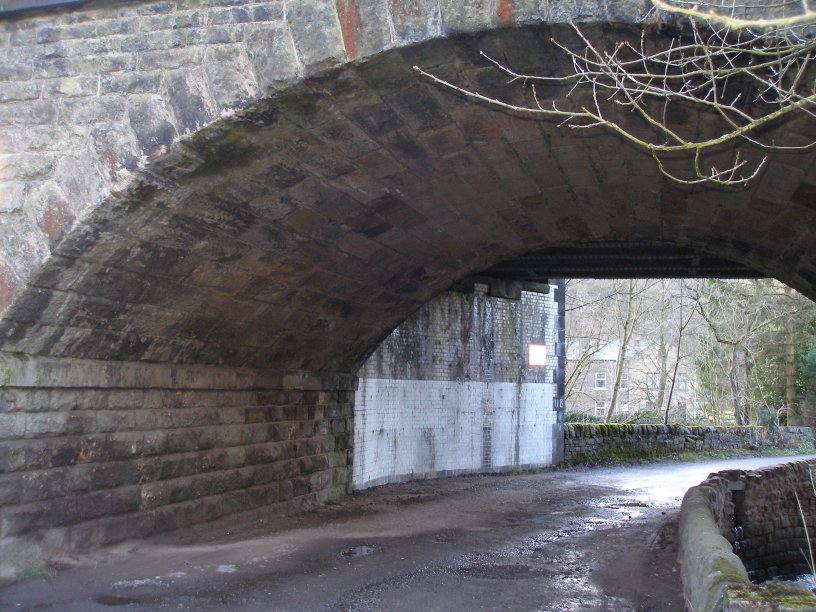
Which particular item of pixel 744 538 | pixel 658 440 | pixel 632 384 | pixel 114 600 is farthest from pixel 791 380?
pixel 114 600

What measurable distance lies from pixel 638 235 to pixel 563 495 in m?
5.79

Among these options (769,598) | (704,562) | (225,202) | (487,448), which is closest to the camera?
(769,598)

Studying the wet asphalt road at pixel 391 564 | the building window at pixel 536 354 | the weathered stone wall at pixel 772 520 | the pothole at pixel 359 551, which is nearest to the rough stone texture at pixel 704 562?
the wet asphalt road at pixel 391 564

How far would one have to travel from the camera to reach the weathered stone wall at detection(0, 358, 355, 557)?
6027 millimetres

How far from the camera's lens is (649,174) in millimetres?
7027

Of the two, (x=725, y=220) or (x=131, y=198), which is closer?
(x=131, y=198)

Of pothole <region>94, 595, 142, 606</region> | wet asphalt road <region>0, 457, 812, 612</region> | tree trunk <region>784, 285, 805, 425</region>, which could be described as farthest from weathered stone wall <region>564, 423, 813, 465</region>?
pothole <region>94, 595, 142, 606</region>

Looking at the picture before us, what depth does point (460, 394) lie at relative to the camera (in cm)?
1594

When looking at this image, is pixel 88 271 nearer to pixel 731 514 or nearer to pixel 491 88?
pixel 491 88

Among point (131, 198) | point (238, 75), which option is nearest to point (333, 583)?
point (131, 198)

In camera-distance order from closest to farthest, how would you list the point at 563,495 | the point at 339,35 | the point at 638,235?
the point at 339,35
the point at 638,235
the point at 563,495

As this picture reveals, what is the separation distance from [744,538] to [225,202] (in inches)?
388

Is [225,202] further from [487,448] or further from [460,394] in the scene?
[487,448]

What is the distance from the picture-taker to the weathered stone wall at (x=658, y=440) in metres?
19.7
